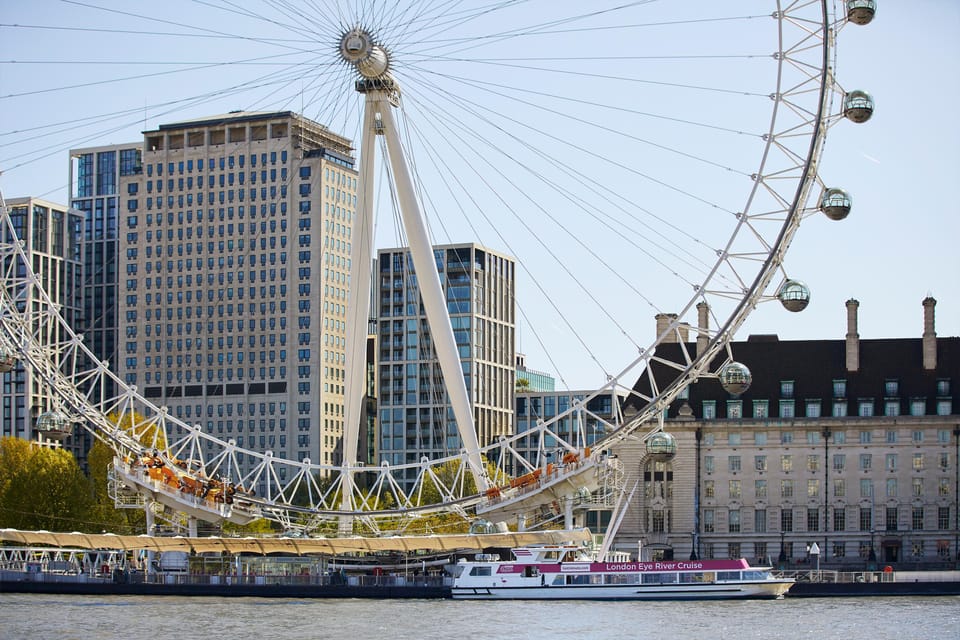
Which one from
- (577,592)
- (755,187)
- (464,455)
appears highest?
(755,187)

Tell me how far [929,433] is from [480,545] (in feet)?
184

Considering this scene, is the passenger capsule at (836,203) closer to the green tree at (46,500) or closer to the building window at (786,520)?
the building window at (786,520)

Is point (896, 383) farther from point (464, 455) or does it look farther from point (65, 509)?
point (65, 509)

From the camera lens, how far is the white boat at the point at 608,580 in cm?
10788

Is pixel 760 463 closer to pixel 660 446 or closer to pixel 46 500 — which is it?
pixel 660 446

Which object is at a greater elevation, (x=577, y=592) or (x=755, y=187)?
(x=755, y=187)

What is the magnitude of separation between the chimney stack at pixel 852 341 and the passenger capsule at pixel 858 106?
64780 mm

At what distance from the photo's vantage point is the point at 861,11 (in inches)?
3447

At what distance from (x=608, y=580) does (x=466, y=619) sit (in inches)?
816

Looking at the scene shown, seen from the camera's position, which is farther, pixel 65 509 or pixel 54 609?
pixel 65 509

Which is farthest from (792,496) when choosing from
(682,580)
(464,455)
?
(464,455)

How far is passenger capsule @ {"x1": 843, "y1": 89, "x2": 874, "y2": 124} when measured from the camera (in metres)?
89.1

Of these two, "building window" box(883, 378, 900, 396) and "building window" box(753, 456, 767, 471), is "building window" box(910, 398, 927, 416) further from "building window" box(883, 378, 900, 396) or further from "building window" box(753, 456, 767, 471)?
"building window" box(753, 456, 767, 471)

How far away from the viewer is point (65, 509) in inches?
5925
